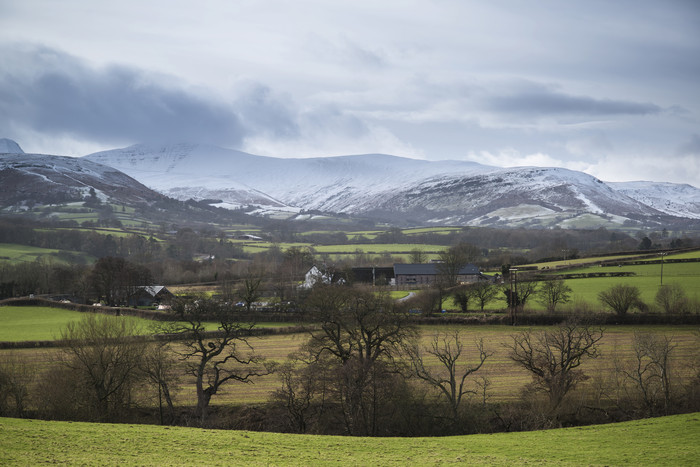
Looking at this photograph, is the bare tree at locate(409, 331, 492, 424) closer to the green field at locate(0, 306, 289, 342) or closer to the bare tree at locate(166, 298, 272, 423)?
the bare tree at locate(166, 298, 272, 423)

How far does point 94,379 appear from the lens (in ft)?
104

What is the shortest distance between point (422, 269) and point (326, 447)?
79333 mm

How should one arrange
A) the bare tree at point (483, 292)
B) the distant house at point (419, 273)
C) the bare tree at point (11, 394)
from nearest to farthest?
1. the bare tree at point (11, 394)
2. the bare tree at point (483, 292)
3. the distant house at point (419, 273)

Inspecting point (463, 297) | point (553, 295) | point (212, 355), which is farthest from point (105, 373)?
point (553, 295)

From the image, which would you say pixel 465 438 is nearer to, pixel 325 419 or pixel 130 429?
pixel 325 419

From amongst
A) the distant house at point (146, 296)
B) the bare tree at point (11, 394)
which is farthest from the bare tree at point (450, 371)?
the distant house at point (146, 296)

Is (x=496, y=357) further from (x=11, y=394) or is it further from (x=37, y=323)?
(x=37, y=323)

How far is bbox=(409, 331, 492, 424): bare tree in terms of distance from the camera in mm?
30003

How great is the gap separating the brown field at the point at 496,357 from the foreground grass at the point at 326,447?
369 inches

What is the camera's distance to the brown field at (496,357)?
3484cm

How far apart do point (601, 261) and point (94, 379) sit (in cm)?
7993

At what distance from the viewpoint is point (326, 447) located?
22.1m

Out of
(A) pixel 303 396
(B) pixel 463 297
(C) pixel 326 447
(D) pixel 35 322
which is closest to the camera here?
(C) pixel 326 447

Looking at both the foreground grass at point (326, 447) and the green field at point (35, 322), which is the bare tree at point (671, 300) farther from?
the green field at point (35, 322)
